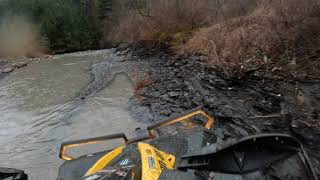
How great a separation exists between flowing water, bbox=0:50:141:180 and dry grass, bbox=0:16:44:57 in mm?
32654

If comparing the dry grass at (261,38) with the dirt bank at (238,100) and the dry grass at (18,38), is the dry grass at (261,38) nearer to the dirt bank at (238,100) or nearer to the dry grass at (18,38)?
the dirt bank at (238,100)

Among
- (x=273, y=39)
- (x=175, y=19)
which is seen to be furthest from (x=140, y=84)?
(x=175, y=19)

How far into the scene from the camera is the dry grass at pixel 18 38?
4834 centimetres

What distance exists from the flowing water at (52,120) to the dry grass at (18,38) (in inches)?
1286

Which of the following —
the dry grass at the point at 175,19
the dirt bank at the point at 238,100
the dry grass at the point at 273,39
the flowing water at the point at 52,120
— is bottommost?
the flowing water at the point at 52,120

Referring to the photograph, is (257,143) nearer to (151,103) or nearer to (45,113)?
(151,103)

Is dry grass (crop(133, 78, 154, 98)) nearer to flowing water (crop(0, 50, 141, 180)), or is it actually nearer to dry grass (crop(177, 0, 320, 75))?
flowing water (crop(0, 50, 141, 180))

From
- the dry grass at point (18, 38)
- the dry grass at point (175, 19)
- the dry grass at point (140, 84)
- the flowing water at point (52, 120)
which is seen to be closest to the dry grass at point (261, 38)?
the dry grass at point (175, 19)

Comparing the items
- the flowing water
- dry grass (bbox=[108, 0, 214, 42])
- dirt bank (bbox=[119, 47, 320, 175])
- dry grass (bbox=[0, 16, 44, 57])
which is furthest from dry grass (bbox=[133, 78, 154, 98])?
dry grass (bbox=[0, 16, 44, 57])

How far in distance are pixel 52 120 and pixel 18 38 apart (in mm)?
48433

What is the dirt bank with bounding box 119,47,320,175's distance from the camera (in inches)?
264

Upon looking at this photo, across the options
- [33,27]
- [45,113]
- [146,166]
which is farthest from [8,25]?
[146,166]

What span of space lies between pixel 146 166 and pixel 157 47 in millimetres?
18188

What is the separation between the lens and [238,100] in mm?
8695
